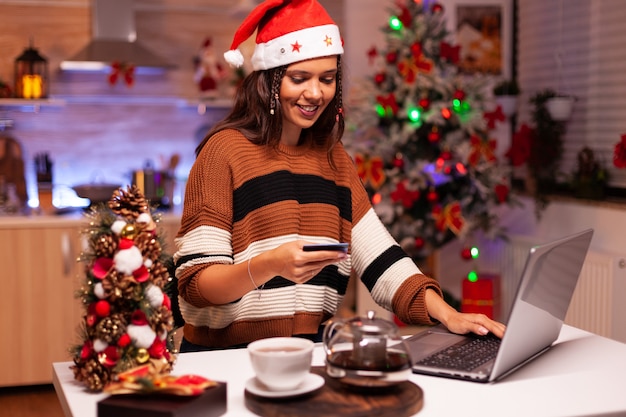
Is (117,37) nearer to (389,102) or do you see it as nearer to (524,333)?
(389,102)

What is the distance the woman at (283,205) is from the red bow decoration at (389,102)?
6.43 feet

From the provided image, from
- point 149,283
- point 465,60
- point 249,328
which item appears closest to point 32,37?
point 465,60

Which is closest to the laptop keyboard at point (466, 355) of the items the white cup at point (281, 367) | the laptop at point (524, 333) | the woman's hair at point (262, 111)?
the laptop at point (524, 333)

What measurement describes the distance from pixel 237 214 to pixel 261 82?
340 mm

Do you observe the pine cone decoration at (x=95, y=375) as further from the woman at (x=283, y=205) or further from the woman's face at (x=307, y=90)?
the woman's face at (x=307, y=90)

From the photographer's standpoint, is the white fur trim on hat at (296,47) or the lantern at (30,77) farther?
the lantern at (30,77)

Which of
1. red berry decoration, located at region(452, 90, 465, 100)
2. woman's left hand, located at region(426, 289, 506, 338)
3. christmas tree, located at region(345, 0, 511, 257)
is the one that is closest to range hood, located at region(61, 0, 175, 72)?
christmas tree, located at region(345, 0, 511, 257)

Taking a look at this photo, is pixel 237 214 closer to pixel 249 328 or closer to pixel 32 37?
pixel 249 328

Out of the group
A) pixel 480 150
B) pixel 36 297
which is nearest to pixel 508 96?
pixel 480 150

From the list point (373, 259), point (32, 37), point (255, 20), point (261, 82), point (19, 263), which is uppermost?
point (32, 37)

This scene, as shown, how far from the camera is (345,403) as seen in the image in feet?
4.36

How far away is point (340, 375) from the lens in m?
1.39

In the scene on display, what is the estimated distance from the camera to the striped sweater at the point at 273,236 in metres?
1.88

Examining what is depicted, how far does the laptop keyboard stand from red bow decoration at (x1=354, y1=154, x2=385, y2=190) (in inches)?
94.0
